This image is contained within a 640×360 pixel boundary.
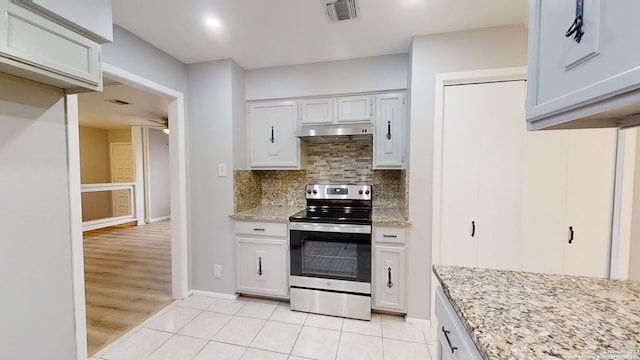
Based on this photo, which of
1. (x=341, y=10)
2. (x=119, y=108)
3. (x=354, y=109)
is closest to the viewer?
(x=341, y=10)

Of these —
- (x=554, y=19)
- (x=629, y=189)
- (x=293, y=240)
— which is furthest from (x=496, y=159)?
(x=293, y=240)

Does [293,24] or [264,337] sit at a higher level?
[293,24]

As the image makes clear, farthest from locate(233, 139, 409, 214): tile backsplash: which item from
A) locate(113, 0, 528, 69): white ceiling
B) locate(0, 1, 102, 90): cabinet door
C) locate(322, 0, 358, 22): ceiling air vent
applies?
locate(0, 1, 102, 90): cabinet door

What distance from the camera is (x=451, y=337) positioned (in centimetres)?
89

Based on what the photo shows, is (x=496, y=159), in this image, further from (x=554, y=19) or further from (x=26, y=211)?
(x=26, y=211)

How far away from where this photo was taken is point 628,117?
30.9 inches

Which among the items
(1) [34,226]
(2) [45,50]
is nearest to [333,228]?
(1) [34,226]

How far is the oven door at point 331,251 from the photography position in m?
2.22

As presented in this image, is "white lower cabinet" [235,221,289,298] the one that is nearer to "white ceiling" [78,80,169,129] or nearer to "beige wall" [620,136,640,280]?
"white ceiling" [78,80,169,129]

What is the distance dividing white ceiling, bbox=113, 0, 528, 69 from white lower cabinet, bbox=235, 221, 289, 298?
164cm

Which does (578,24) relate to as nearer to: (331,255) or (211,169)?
(331,255)

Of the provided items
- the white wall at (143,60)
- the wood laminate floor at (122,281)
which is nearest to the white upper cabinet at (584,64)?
the white wall at (143,60)

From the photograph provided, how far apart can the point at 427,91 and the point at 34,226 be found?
2.65m

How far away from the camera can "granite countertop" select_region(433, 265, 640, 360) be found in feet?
1.96
